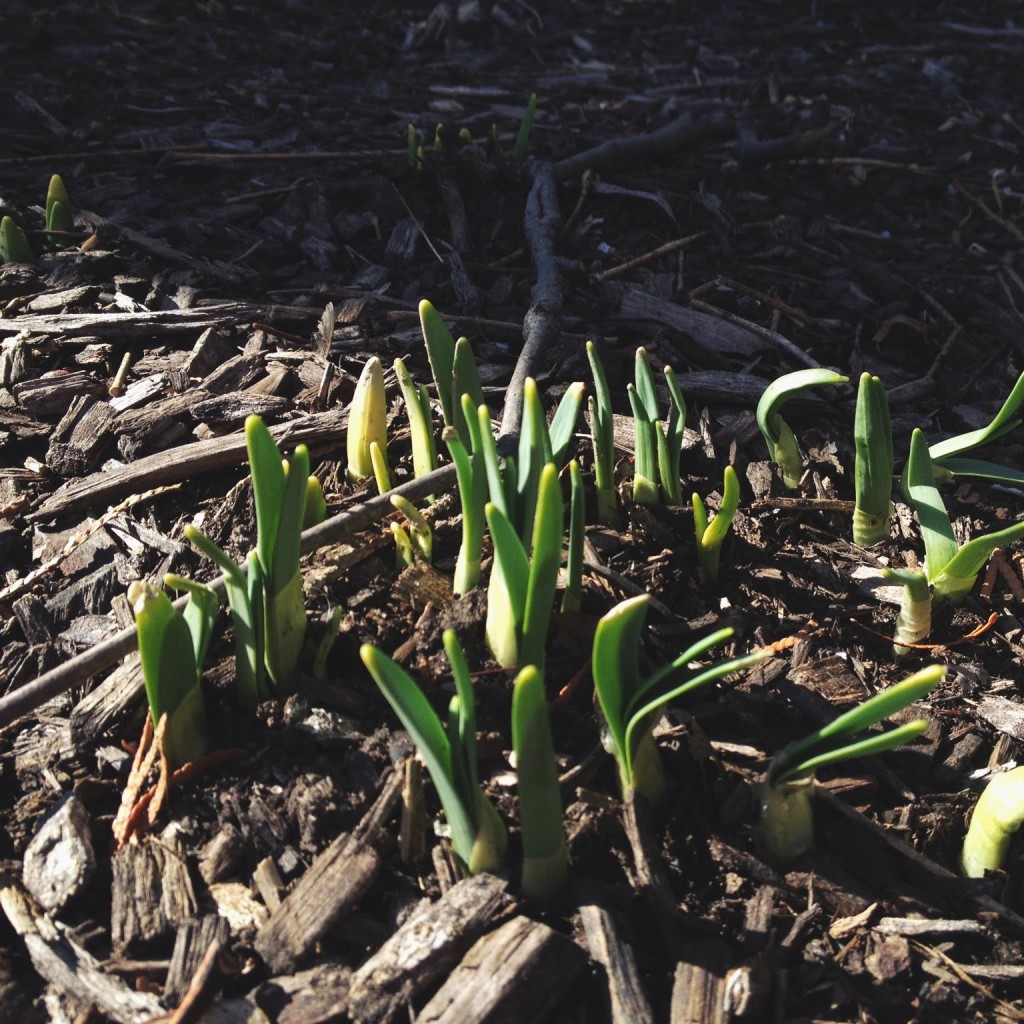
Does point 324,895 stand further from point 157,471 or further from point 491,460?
point 157,471

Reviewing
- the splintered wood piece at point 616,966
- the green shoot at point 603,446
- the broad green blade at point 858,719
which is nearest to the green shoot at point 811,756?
the broad green blade at point 858,719

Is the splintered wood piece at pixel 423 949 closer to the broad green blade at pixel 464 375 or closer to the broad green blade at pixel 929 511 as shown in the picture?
the broad green blade at pixel 464 375

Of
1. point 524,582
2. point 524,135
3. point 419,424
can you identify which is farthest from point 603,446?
point 524,135

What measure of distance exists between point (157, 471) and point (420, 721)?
112cm

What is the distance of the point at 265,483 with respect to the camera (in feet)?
4.90

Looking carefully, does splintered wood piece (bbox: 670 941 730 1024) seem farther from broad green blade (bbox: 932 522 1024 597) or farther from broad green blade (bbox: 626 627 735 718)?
broad green blade (bbox: 932 522 1024 597)

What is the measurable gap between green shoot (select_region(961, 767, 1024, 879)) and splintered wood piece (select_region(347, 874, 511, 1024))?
0.74m

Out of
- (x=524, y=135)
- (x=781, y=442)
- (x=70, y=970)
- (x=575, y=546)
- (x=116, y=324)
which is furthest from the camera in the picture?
(x=524, y=135)

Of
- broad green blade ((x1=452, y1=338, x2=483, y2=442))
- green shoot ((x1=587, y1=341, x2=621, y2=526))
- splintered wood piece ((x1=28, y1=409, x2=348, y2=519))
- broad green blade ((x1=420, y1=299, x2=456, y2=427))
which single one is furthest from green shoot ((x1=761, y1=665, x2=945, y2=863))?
splintered wood piece ((x1=28, y1=409, x2=348, y2=519))

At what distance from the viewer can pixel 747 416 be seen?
2387mm

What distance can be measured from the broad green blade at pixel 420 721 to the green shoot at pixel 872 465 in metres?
1.06

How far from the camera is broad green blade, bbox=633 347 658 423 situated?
195 centimetres

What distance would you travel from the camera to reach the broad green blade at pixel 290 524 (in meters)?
1.52

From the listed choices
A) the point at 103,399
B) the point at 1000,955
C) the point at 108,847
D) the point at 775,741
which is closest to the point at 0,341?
the point at 103,399
